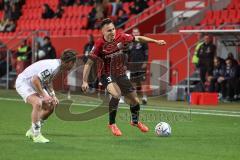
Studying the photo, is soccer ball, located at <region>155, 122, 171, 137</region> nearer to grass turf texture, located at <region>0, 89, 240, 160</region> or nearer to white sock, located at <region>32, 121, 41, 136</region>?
grass turf texture, located at <region>0, 89, 240, 160</region>

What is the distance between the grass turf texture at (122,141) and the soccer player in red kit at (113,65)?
526 millimetres

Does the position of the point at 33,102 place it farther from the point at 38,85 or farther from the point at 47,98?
the point at 38,85

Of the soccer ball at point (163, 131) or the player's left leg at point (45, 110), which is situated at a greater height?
the player's left leg at point (45, 110)

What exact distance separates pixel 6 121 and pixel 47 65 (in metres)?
4.73

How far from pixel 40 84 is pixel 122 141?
6.01ft

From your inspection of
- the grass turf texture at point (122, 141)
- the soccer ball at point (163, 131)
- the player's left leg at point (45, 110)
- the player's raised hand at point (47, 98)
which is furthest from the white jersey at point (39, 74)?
the soccer ball at point (163, 131)

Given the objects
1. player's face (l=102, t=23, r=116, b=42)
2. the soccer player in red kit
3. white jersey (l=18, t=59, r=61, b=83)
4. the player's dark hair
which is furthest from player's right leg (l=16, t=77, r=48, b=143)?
player's face (l=102, t=23, r=116, b=42)

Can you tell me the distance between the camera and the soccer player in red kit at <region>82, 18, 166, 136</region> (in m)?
13.6

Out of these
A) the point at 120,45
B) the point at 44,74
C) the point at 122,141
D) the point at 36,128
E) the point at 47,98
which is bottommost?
the point at 122,141

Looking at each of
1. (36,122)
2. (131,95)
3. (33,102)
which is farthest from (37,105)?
(131,95)

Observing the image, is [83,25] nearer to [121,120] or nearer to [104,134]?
[121,120]

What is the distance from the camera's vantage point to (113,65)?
545 inches

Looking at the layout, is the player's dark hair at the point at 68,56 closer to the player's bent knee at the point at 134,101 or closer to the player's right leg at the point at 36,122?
the player's right leg at the point at 36,122

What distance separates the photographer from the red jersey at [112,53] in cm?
1367
